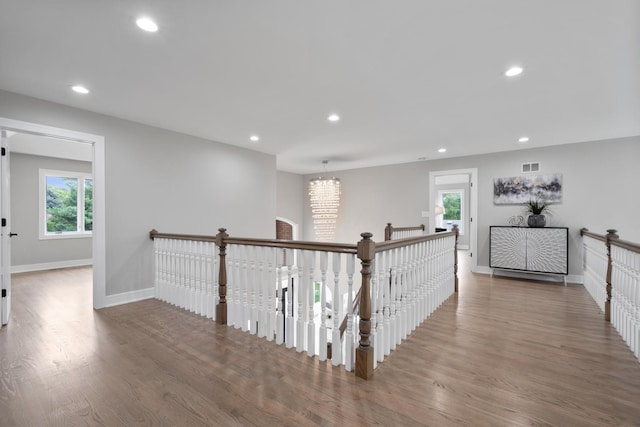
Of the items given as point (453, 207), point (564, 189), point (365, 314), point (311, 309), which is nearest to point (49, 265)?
point (311, 309)

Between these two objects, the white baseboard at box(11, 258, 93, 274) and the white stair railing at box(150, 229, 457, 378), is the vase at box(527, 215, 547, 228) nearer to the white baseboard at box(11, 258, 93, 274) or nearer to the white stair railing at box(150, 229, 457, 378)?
the white stair railing at box(150, 229, 457, 378)

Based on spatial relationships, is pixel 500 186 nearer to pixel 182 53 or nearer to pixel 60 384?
pixel 182 53


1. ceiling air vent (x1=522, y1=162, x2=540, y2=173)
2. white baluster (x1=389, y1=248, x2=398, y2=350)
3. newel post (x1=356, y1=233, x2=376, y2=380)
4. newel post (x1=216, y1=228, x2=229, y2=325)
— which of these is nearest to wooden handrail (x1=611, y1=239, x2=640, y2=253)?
white baluster (x1=389, y1=248, x2=398, y2=350)

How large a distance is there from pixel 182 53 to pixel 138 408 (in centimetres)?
248

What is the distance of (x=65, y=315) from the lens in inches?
128

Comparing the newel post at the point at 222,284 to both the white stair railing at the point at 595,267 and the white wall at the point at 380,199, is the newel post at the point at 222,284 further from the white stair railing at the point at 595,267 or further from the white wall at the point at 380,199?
the white wall at the point at 380,199

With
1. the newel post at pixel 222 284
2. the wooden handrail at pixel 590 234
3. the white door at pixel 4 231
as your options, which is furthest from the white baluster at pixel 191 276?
the wooden handrail at pixel 590 234

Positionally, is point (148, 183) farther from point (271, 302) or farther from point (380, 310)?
point (380, 310)

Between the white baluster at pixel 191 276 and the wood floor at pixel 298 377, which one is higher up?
the white baluster at pixel 191 276

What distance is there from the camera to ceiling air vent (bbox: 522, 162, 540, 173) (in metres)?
5.29

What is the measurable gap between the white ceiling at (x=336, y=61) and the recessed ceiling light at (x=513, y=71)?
0.05 metres

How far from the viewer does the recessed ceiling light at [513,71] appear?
8.07 feet

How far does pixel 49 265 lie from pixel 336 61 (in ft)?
24.4

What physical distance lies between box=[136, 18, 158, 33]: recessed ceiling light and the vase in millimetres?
6018
